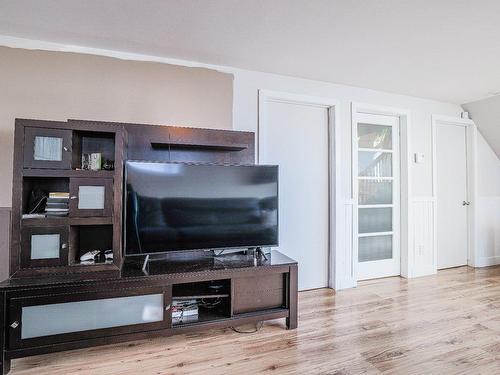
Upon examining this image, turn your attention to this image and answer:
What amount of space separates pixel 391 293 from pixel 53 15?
3857mm

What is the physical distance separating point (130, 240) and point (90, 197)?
0.41 m

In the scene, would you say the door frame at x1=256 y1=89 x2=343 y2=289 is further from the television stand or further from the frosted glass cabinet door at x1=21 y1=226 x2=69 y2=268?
the frosted glass cabinet door at x1=21 y1=226 x2=69 y2=268

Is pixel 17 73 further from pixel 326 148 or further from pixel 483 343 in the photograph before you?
pixel 483 343

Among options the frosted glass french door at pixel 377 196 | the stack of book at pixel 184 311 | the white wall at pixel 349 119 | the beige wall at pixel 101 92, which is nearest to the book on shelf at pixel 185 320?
the stack of book at pixel 184 311

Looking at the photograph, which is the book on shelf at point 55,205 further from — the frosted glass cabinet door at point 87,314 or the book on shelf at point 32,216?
the frosted glass cabinet door at point 87,314

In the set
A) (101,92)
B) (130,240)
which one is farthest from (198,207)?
(101,92)

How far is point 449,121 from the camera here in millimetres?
3943

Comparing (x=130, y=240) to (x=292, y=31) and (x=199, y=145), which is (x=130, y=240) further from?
(x=292, y=31)

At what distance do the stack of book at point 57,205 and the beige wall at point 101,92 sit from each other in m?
0.49

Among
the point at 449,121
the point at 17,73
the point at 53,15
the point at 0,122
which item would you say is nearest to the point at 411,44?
the point at 449,121

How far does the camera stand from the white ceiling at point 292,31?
A: 1837 mm

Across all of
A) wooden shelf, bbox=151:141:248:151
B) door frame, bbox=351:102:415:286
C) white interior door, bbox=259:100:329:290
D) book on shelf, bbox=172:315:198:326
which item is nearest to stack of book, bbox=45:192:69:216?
wooden shelf, bbox=151:141:248:151

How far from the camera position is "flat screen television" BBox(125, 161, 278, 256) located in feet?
6.95

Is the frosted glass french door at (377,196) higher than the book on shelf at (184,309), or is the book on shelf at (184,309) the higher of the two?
the frosted glass french door at (377,196)
